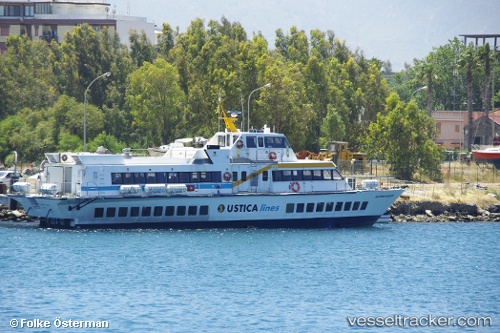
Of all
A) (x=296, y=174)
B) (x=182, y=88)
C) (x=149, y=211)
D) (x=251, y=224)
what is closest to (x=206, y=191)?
(x=251, y=224)

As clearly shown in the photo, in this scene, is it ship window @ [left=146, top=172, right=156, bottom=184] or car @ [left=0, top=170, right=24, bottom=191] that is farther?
car @ [left=0, top=170, right=24, bottom=191]

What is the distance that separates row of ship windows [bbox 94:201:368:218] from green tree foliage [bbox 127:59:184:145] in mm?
30352

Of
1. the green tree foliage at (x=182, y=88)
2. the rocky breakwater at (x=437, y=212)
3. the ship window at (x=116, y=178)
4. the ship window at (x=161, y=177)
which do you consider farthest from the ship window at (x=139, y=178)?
the green tree foliage at (x=182, y=88)

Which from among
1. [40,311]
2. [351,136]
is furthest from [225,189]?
[351,136]

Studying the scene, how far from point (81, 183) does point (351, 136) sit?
4508 centimetres

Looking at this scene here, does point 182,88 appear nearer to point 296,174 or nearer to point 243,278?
point 296,174

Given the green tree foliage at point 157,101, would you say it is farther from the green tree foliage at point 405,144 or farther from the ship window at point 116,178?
the ship window at point 116,178

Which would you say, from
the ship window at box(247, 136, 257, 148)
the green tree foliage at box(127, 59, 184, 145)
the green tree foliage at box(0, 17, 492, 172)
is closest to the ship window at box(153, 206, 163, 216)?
the ship window at box(247, 136, 257, 148)

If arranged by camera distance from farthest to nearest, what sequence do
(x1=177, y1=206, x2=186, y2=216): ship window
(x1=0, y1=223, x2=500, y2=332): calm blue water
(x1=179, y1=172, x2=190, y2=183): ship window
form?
(x1=179, y1=172, x2=190, y2=183): ship window < (x1=177, y1=206, x2=186, y2=216): ship window < (x1=0, y1=223, x2=500, y2=332): calm blue water

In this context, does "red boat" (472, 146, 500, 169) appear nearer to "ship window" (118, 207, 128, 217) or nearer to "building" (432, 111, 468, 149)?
"building" (432, 111, 468, 149)

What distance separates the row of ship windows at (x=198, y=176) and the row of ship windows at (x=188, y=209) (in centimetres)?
160

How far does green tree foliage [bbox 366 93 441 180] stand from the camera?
3469 inches

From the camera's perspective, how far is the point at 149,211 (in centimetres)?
6353

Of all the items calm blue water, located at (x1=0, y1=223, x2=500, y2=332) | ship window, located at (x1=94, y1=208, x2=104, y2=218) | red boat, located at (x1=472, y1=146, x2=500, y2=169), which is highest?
red boat, located at (x1=472, y1=146, x2=500, y2=169)
